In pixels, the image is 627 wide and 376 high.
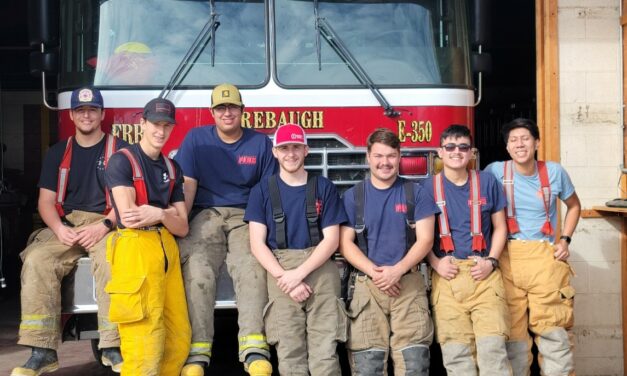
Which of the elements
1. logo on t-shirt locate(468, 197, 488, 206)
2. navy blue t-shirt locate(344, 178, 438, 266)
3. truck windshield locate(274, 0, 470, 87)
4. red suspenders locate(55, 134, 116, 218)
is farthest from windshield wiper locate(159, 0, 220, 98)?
logo on t-shirt locate(468, 197, 488, 206)

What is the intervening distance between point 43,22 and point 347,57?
2.01m

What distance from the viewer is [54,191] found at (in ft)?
17.1

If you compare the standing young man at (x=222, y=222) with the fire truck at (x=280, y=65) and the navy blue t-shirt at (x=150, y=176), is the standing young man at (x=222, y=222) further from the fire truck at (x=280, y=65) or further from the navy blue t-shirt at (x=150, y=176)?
the fire truck at (x=280, y=65)

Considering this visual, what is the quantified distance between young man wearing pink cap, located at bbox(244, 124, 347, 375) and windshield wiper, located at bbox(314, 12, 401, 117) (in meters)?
1.03

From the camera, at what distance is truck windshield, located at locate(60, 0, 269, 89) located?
18.5 ft

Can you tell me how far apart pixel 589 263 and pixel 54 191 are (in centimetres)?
367

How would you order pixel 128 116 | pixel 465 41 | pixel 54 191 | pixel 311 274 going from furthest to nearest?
pixel 465 41 → pixel 128 116 → pixel 54 191 → pixel 311 274

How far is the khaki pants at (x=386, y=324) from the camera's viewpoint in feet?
15.5

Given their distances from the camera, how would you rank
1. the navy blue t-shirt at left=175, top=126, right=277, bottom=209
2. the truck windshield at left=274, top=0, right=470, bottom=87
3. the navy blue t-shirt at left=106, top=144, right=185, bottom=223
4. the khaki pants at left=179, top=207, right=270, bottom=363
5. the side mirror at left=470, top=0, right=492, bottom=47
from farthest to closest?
1. the side mirror at left=470, top=0, right=492, bottom=47
2. the truck windshield at left=274, top=0, right=470, bottom=87
3. the navy blue t-shirt at left=175, top=126, right=277, bottom=209
4. the khaki pants at left=179, top=207, right=270, bottom=363
5. the navy blue t-shirt at left=106, top=144, right=185, bottom=223

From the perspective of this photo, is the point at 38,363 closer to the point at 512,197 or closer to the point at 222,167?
the point at 222,167

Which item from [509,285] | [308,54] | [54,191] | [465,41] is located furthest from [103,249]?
[465,41]

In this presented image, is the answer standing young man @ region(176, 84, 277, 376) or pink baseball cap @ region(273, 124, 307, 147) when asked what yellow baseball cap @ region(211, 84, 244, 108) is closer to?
standing young man @ region(176, 84, 277, 376)

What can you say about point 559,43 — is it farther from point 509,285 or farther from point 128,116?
point 128,116

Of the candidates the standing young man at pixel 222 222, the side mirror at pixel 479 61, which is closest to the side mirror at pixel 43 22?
the standing young man at pixel 222 222
